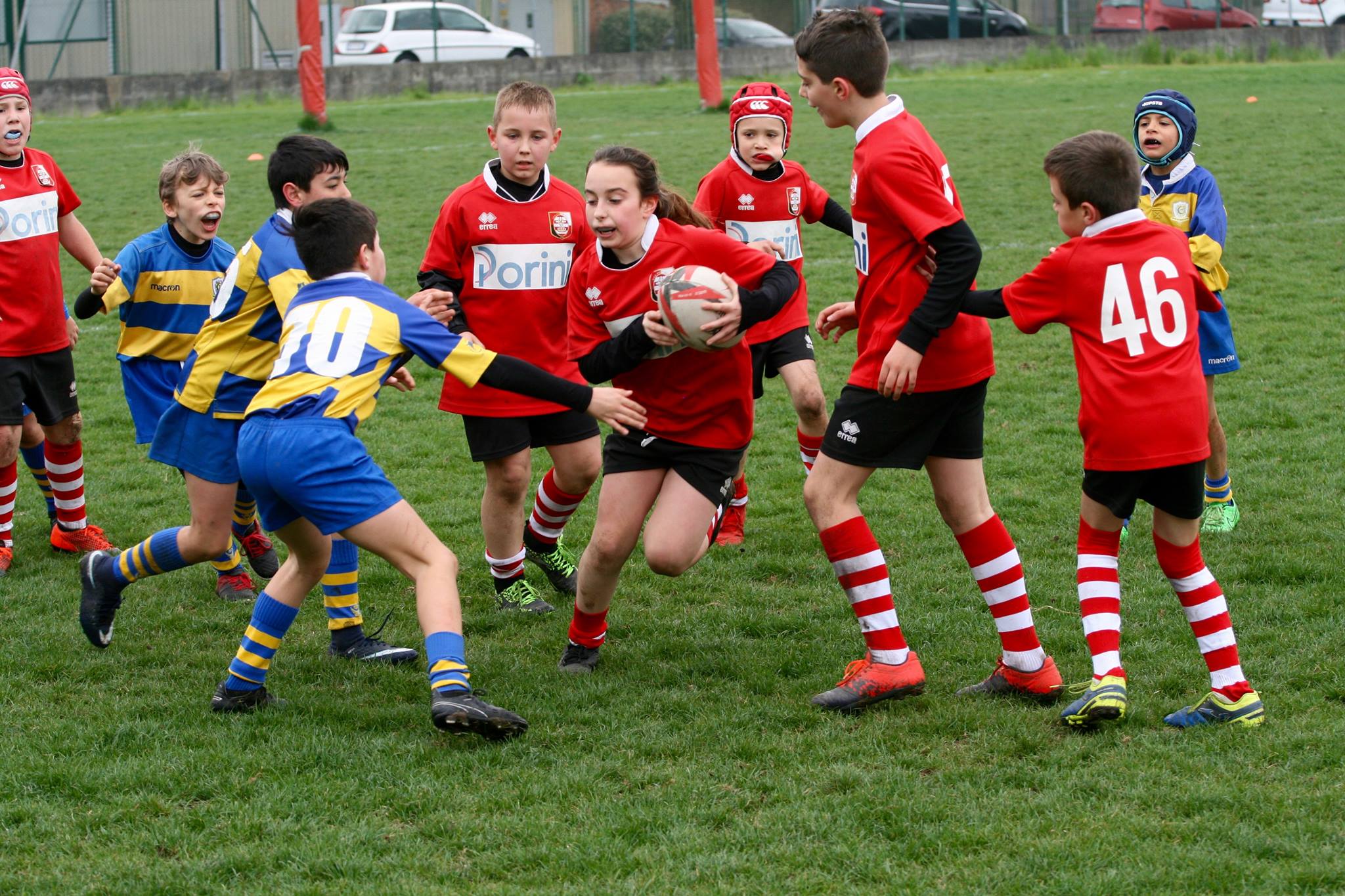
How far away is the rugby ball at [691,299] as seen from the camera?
173 inches

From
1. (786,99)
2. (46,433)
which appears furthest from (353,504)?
(786,99)

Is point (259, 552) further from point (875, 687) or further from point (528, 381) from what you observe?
point (875, 687)

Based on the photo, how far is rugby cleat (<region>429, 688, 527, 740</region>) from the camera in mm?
4074

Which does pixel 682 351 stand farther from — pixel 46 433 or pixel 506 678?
pixel 46 433

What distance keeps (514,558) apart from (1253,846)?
3.16 m

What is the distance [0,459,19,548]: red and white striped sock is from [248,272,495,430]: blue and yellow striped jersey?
2.71 meters

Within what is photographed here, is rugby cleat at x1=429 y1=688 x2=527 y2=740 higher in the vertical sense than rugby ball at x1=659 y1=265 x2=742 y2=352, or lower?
lower

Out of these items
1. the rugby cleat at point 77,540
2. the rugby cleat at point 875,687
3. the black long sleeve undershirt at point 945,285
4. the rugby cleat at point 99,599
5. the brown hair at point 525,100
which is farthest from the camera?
the rugby cleat at point 77,540

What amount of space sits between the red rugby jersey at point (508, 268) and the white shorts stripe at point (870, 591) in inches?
60.9

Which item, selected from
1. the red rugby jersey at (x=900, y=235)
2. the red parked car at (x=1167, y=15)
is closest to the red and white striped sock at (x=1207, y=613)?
the red rugby jersey at (x=900, y=235)

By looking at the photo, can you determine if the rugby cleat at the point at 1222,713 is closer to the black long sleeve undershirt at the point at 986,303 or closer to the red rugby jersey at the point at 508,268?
the black long sleeve undershirt at the point at 986,303

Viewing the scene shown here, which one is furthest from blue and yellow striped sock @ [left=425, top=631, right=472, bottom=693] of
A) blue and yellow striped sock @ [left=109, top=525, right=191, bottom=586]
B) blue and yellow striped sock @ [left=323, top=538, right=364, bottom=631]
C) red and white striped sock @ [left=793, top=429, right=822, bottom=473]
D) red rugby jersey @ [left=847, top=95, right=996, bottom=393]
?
red and white striped sock @ [left=793, top=429, right=822, bottom=473]

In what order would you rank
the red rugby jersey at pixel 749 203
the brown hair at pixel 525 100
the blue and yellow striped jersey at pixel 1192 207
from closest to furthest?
the brown hair at pixel 525 100 < the blue and yellow striped jersey at pixel 1192 207 < the red rugby jersey at pixel 749 203

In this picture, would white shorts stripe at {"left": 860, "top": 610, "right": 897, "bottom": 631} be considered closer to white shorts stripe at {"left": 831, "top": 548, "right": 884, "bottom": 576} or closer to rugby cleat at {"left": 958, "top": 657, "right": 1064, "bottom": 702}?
white shorts stripe at {"left": 831, "top": 548, "right": 884, "bottom": 576}
